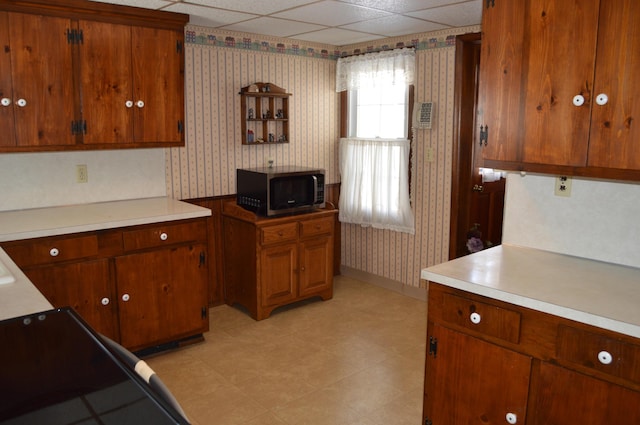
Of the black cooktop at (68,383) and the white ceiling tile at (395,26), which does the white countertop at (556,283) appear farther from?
the white ceiling tile at (395,26)

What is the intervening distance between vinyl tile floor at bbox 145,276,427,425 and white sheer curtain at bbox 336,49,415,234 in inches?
32.4

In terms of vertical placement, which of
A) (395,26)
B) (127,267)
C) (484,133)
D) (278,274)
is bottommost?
(278,274)

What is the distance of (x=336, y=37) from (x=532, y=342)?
10.6ft

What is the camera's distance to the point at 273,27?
3928 millimetres

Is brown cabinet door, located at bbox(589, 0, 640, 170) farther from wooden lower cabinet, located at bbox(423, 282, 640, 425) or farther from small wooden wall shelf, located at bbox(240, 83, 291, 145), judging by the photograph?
small wooden wall shelf, located at bbox(240, 83, 291, 145)

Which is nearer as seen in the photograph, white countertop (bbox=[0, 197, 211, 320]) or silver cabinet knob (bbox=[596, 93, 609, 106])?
silver cabinet knob (bbox=[596, 93, 609, 106])

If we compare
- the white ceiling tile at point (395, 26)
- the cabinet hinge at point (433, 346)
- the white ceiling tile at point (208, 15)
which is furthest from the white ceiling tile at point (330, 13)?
the cabinet hinge at point (433, 346)

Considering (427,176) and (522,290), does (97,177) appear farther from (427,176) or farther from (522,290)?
(522,290)

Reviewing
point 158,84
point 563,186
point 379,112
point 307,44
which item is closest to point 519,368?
point 563,186

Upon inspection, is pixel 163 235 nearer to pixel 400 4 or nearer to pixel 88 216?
pixel 88 216

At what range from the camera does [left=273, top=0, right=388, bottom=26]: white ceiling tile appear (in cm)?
318

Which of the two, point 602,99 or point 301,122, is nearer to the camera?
point 602,99

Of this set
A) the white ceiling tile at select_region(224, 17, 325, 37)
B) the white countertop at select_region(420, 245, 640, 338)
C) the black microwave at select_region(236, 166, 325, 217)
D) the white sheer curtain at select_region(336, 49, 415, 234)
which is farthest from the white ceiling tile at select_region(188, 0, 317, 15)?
the white countertop at select_region(420, 245, 640, 338)

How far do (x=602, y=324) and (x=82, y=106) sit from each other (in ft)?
9.68
